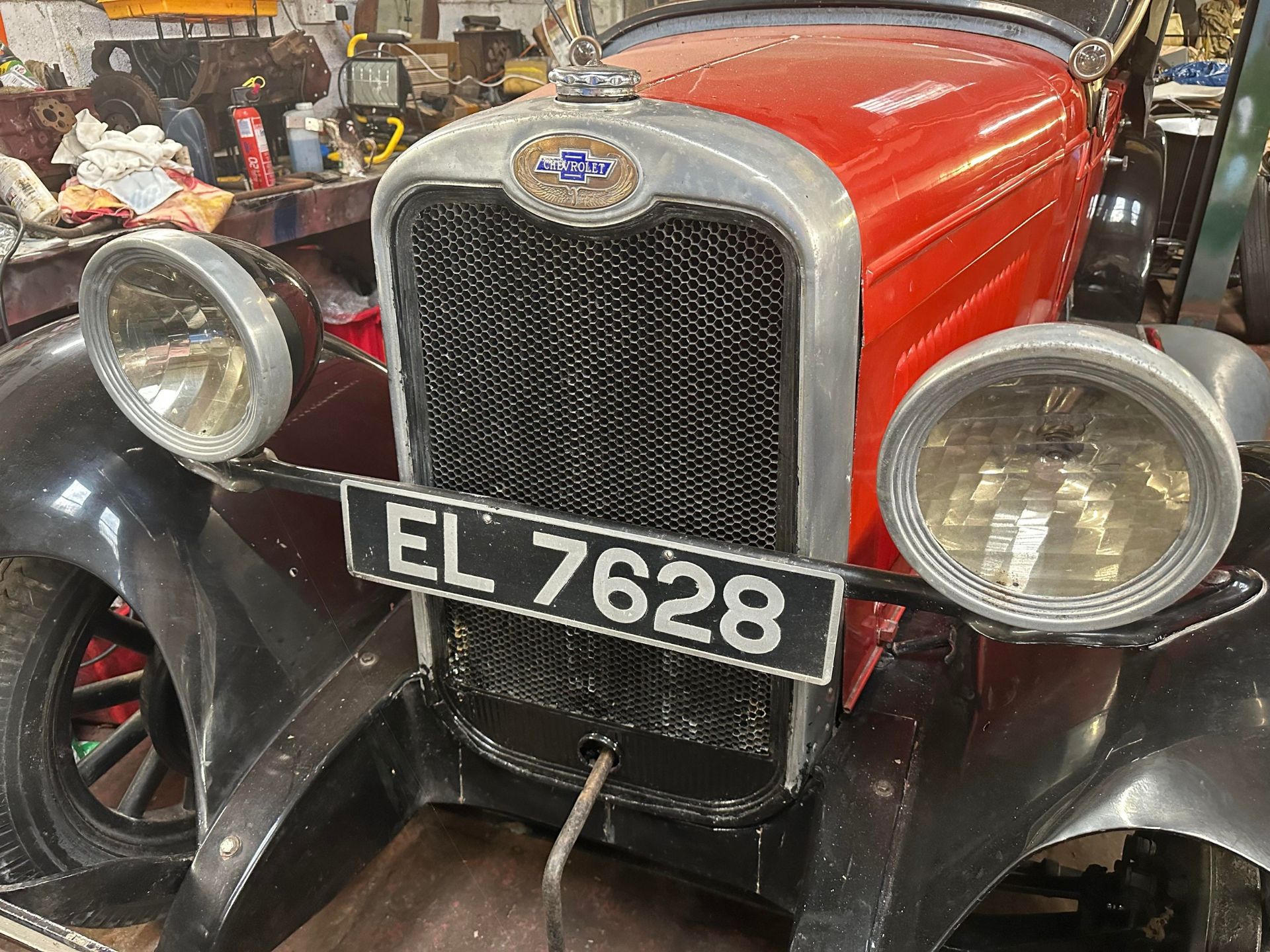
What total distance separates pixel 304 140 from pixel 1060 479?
3.59 m

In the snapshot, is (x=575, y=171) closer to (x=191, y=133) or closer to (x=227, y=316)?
(x=227, y=316)

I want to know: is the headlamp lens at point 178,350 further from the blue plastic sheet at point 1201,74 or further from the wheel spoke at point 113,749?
the blue plastic sheet at point 1201,74

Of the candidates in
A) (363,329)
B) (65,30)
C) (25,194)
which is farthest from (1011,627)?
(65,30)

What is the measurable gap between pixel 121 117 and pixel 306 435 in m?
2.35

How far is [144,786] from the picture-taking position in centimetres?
176

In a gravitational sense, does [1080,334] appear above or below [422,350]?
above

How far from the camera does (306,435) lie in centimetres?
164

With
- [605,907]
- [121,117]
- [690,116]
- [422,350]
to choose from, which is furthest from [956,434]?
[121,117]

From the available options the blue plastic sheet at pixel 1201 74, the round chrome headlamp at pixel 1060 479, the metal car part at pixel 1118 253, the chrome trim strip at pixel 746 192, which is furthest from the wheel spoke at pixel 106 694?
the blue plastic sheet at pixel 1201 74

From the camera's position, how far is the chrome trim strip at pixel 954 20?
195 centimetres

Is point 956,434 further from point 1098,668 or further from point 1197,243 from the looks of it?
point 1197,243

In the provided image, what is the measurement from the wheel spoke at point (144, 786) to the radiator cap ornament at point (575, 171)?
125 centimetres

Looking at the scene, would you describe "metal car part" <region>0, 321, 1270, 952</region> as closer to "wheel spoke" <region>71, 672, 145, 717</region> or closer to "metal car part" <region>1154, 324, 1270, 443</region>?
"wheel spoke" <region>71, 672, 145, 717</region>

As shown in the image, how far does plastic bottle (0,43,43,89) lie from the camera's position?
10.0ft
